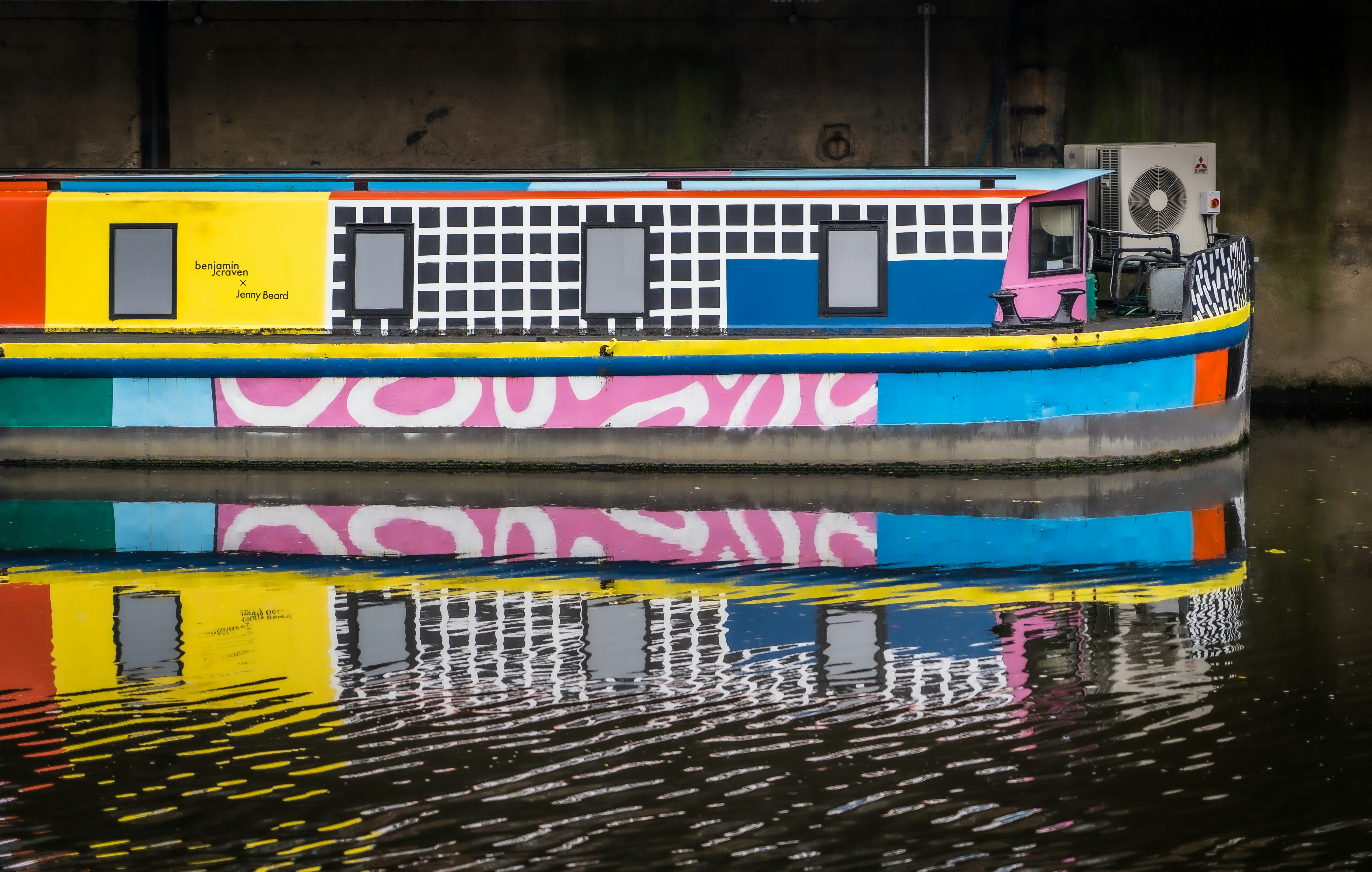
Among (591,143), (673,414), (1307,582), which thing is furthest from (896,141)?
(1307,582)

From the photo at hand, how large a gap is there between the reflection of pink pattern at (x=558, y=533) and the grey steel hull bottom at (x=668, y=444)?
1828 mm

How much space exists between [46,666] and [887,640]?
4.04 metres

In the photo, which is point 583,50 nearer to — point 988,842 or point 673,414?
point 673,414

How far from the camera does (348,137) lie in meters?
18.5

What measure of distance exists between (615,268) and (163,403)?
4028 millimetres

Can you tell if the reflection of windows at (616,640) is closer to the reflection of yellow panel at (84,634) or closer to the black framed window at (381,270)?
the reflection of yellow panel at (84,634)

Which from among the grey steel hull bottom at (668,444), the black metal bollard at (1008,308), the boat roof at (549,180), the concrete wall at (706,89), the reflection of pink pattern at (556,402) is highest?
the concrete wall at (706,89)

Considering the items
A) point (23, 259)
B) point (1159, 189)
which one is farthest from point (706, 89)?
point (23, 259)

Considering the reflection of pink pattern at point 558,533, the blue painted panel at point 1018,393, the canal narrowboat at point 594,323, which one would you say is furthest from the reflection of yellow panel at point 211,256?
the blue painted panel at point 1018,393

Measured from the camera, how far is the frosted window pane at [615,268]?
1468 centimetres

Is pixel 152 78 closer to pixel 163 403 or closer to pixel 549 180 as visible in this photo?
pixel 163 403

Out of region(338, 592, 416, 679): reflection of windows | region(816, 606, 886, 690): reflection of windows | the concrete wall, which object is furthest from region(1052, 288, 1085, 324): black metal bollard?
region(338, 592, 416, 679): reflection of windows

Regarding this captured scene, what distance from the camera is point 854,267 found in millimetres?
14578

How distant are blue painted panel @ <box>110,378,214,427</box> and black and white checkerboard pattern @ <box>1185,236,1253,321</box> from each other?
8286mm
